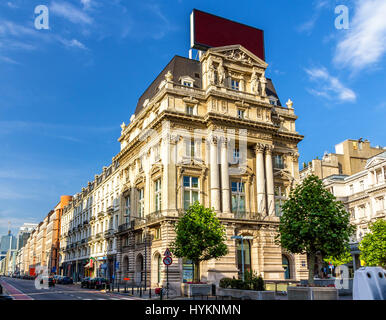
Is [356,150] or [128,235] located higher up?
[356,150]

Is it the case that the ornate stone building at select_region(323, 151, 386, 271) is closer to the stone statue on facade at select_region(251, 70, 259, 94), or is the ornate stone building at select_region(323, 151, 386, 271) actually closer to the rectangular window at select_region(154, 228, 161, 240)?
the stone statue on facade at select_region(251, 70, 259, 94)

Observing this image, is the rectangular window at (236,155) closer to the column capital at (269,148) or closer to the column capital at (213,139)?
the column capital at (213,139)

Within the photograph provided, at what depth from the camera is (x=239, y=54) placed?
50406 mm

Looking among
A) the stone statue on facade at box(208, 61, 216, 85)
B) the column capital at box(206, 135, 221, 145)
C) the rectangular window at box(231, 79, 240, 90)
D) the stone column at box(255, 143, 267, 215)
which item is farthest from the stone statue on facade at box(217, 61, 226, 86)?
the stone column at box(255, 143, 267, 215)

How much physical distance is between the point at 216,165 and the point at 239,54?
15.9m

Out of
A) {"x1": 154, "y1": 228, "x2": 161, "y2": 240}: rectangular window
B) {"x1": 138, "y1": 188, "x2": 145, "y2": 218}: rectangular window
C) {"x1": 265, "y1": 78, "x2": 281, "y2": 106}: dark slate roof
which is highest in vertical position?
{"x1": 265, "y1": 78, "x2": 281, "y2": 106}: dark slate roof

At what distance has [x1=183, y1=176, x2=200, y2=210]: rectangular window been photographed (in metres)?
43.8

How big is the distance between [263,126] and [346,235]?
76.7 ft

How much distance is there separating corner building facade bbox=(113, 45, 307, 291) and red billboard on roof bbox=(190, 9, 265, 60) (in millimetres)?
3091

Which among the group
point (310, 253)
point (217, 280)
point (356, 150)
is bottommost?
point (217, 280)

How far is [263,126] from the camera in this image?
48000 millimetres

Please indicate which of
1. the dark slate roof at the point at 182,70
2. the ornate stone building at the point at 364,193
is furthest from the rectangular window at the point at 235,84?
the ornate stone building at the point at 364,193

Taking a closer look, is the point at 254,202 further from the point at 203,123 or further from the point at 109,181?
the point at 109,181
